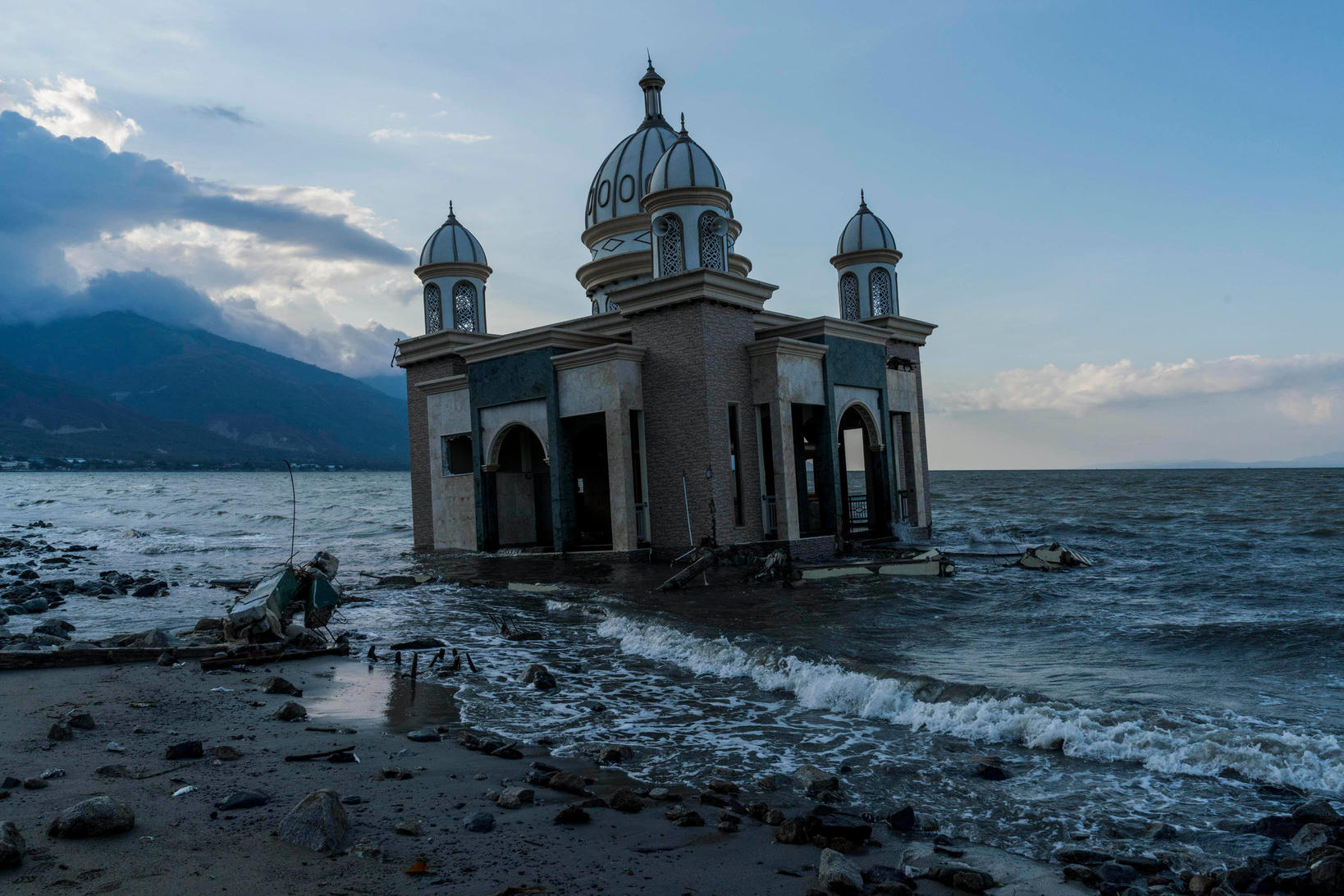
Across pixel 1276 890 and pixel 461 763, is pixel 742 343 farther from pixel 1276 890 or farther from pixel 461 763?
pixel 1276 890

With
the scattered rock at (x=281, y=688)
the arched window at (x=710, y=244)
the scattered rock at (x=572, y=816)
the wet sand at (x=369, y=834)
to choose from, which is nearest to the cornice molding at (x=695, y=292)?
the arched window at (x=710, y=244)

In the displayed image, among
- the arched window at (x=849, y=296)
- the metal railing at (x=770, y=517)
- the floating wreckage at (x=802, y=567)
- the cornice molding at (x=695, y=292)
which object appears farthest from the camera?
the arched window at (x=849, y=296)

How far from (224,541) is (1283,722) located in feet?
130

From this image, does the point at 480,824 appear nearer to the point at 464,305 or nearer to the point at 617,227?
the point at 617,227

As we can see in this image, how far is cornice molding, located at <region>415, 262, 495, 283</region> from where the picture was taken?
30.0 m

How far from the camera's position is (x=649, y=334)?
22.7 m

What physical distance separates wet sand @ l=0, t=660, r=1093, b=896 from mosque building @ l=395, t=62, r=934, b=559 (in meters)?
14.7

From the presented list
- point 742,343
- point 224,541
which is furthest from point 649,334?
point 224,541

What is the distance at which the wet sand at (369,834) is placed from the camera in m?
4.52

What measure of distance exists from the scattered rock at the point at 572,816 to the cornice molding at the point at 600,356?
17076 millimetres

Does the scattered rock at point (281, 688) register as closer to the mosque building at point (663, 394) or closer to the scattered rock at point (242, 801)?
the scattered rock at point (242, 801)

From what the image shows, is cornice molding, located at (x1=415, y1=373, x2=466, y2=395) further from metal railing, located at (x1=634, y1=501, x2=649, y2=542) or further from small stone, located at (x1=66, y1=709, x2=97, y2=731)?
small stone, located at (x1=66, y1=709, x2=97, y2=731)

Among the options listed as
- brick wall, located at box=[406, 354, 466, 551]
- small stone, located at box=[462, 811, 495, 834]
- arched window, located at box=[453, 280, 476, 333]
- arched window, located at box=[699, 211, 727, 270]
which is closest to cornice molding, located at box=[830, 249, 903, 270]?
arched window, located at box=[699, 211, 727, 270]

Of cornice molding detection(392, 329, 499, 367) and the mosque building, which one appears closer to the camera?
the mosque building
